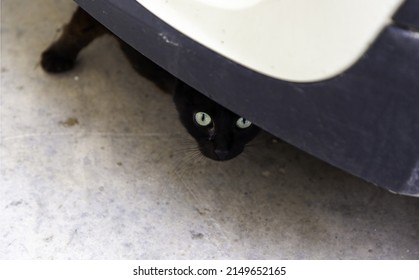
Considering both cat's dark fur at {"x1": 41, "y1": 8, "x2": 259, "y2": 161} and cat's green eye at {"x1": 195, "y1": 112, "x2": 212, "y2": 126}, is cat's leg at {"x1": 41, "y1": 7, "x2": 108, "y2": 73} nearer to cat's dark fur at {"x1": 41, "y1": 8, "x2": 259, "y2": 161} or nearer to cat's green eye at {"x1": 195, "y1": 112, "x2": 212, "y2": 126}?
cat's dark fur at {"x1": 41, "y1": 8, "x2": 259, "y2": 161}

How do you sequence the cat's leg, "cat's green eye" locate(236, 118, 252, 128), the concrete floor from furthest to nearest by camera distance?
the cat's leg < "cat's green eye" locate(236, 118, 252, 128) < the concrete floor

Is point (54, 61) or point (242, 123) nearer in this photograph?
point (242, 123)

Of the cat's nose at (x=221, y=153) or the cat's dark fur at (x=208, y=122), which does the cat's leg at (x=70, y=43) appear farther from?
the cat's nose at (x=221, y=153)

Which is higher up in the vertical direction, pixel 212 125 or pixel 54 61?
pixel 212 125

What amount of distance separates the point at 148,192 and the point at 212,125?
22 centimetres

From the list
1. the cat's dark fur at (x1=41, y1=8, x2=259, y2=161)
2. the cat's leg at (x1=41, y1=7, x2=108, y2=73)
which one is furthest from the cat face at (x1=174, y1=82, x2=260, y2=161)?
the cat's leg at (x1=41, y1=7, x2=108, y2=73)

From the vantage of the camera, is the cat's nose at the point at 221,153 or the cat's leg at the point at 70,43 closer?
the cat's nose at the point at 221,153

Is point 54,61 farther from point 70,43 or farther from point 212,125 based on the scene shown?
point 212,125

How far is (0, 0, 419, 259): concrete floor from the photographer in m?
1.44

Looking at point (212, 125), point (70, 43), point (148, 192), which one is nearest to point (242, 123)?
point (212, 125)

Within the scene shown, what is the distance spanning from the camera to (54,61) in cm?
185

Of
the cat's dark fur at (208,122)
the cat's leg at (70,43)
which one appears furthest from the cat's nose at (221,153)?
the cat's leg at (70,43)

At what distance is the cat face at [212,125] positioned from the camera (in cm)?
152

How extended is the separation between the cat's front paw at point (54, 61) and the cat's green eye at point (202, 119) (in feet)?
1.65
